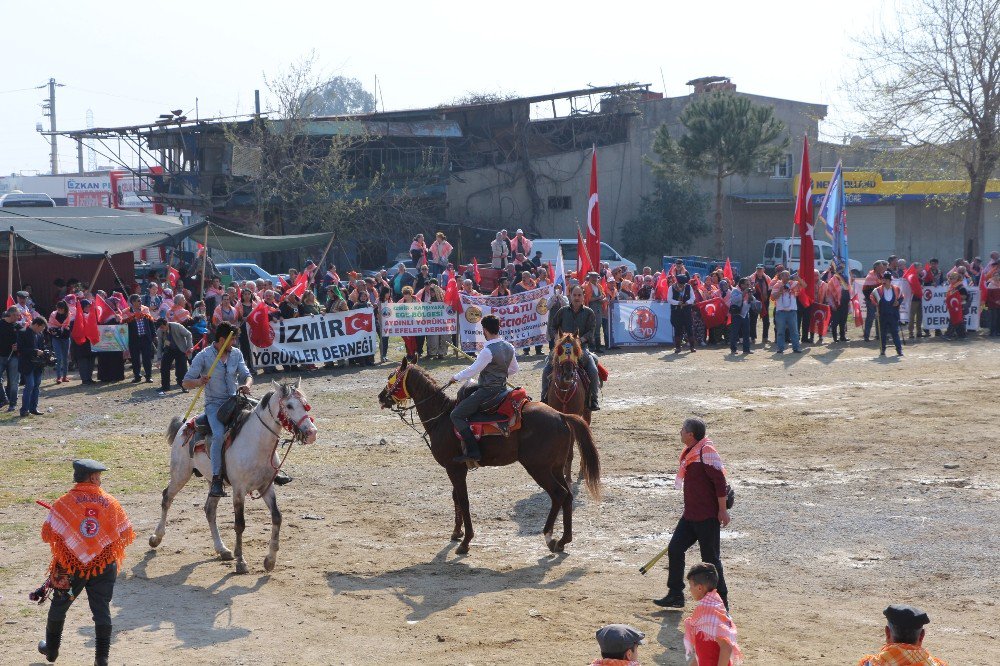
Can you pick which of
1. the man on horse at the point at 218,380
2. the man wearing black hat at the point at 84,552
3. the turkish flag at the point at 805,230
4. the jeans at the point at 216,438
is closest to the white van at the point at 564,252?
the turkish flag at the point at 805,230

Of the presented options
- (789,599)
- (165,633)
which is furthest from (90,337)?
(789,599)

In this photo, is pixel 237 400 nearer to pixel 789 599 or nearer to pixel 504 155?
pixel 789 599

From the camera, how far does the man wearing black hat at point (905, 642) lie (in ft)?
16.9

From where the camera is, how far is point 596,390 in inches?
536

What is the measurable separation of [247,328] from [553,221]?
27690mm

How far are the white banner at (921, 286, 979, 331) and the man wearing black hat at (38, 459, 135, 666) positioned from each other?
2354cm

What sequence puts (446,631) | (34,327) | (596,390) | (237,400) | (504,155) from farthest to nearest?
1. (504,155)
2. (34,327)
3. (596,390)
4. (237,400)
5. (446,631)

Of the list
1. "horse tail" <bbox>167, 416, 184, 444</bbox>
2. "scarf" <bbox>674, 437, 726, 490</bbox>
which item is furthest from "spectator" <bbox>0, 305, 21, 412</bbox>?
"scarf" <bbox>674, 437, 726, 490</bbox>

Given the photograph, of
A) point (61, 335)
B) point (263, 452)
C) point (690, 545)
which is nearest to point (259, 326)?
point (61, 335)

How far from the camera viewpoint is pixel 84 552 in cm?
743

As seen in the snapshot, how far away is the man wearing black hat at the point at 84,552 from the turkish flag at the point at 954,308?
2330 cm

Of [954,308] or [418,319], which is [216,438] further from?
[954,308]

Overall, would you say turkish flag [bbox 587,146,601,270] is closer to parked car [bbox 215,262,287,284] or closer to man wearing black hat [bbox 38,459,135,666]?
parked car [bbox 215,262,287,284]

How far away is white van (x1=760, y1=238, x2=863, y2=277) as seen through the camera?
128ft
